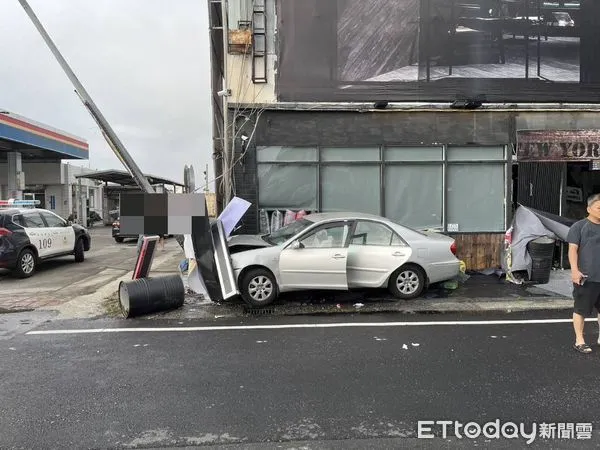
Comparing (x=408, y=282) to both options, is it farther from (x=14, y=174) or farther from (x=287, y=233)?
(x=14, y=174)

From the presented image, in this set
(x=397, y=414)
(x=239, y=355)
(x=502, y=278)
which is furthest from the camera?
(x=502, y=278)

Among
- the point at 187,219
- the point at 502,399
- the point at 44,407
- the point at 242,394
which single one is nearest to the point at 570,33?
the point at 187,219

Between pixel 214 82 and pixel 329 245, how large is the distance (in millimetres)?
6012

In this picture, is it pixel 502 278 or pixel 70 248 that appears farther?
pixel 70 248

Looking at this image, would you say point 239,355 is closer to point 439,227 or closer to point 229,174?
point 229,174

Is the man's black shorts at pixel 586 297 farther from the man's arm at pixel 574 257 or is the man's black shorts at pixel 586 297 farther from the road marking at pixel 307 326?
the road marking at pixel 307 326

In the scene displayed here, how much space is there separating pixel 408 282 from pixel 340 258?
1339 mm

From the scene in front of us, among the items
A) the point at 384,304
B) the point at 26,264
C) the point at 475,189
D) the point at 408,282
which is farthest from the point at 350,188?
the point at 26,264

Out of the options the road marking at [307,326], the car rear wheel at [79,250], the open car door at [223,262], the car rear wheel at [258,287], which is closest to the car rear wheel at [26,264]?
the car rear wheel at [79,250]

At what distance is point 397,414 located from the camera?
13.2 feet

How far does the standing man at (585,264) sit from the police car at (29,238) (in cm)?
1077

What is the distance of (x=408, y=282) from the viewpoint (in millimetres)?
8602

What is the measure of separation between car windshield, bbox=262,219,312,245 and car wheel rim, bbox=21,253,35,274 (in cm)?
610

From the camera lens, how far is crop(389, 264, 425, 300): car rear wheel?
855 cm
